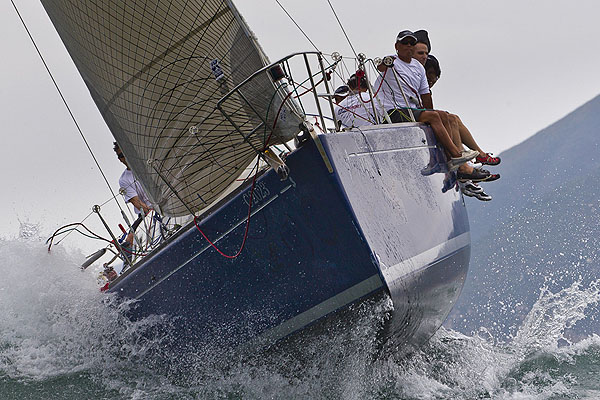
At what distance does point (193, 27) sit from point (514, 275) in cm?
6804

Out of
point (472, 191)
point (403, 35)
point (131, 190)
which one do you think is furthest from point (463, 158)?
point (131, 190)

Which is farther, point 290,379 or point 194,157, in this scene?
point 194,157

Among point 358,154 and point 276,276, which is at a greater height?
point 358,154

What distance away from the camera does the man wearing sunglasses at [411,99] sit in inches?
224

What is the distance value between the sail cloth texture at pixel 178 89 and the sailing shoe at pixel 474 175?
191 cm

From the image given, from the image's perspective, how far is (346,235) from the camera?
4.14 m

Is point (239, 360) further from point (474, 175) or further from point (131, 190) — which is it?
point (131, 190)

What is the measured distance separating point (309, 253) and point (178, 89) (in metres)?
1.63

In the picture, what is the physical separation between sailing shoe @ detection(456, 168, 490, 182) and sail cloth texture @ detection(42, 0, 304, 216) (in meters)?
1.91

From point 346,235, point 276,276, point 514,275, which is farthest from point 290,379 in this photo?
point 514,275

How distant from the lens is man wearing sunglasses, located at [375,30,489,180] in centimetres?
568

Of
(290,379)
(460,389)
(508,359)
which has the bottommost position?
(508,359)

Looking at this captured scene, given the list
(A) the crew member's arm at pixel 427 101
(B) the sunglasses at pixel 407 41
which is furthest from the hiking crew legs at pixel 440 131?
(B) the sunglasses at pixel 407 41

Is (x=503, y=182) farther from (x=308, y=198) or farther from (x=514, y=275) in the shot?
(x=308, y=198)
